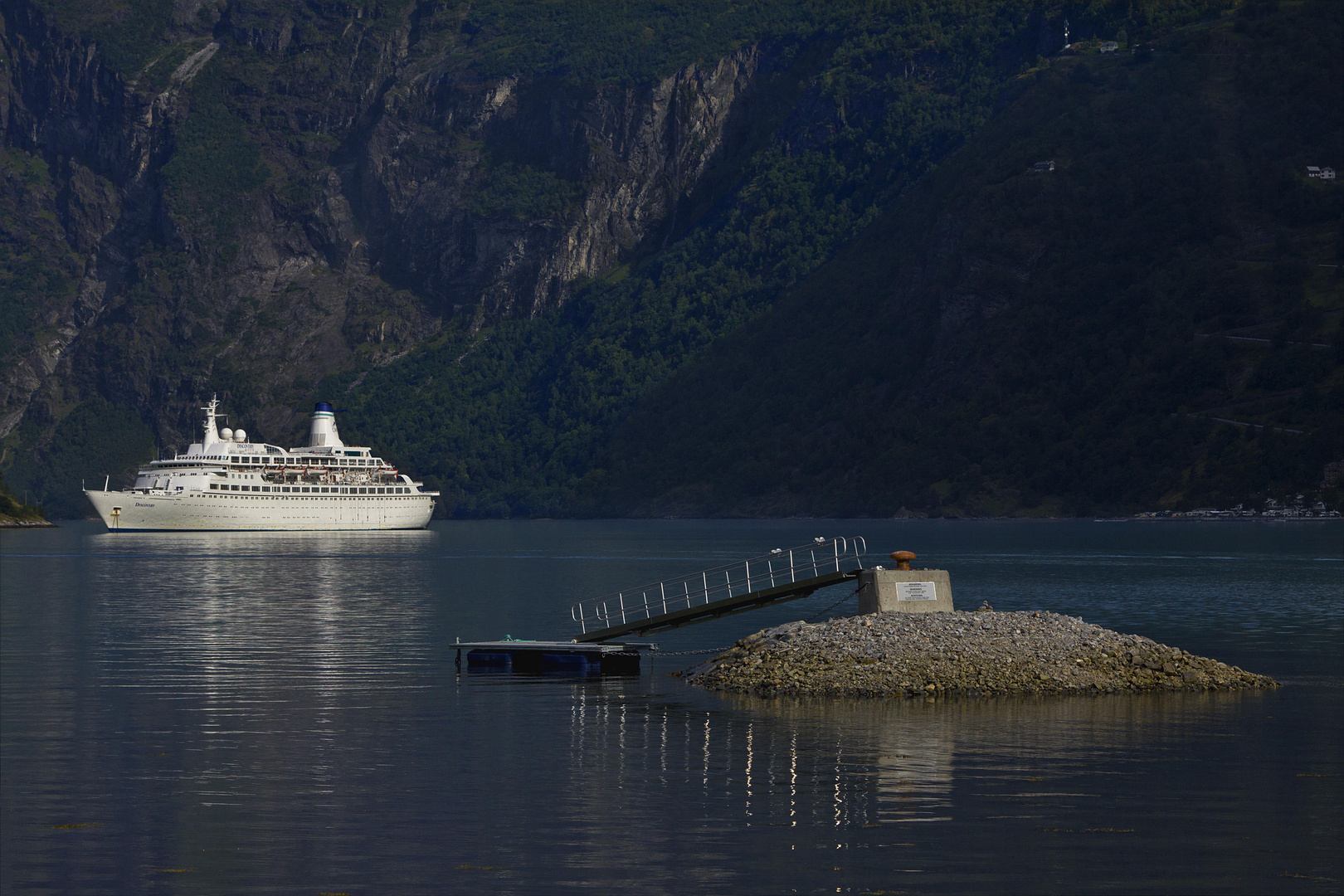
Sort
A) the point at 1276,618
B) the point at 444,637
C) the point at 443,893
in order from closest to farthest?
the point at 443,893 < the point at 444,637 < the point at 1276,618

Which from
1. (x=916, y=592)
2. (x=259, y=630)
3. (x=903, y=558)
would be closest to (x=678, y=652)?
(x=903, y=558)

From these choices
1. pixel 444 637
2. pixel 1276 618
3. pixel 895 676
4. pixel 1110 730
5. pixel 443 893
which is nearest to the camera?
pixel 443 893

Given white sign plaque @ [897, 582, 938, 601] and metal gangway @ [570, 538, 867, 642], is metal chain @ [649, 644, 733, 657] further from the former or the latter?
white sign plaque @ [897, 582, 938, 601]

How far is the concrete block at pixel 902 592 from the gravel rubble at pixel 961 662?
989 mm

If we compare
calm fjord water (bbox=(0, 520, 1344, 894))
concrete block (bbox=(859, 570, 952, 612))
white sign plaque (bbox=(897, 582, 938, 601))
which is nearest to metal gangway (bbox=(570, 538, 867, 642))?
concrete block (bbox=(859, 570, 952, 612))

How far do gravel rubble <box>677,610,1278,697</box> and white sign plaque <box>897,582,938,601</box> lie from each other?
1259mm

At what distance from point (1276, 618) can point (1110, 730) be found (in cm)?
3975

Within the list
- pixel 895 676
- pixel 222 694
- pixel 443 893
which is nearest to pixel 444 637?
pixel 222 694

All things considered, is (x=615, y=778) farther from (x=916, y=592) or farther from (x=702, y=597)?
(x=702, y=597)

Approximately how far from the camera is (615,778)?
3331 centimetres

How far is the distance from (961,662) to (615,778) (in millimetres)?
15566

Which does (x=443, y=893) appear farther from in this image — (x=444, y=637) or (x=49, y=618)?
(x=49, y=618)

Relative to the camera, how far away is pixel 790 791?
31281 millimetres

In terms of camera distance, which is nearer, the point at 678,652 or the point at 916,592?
the point at 916,592
